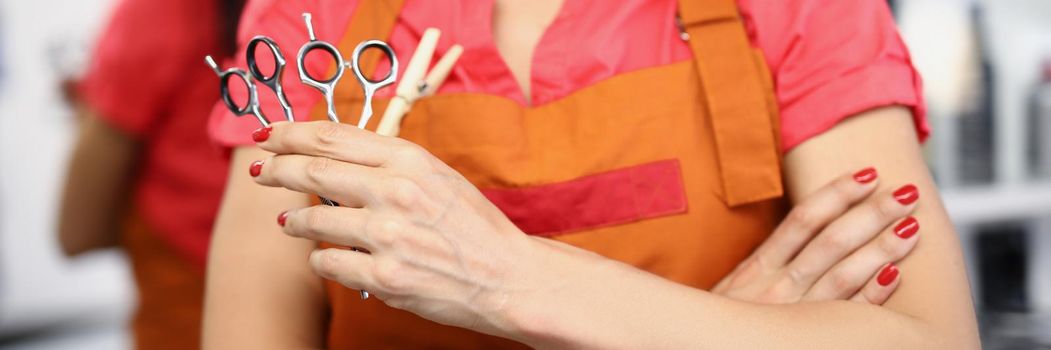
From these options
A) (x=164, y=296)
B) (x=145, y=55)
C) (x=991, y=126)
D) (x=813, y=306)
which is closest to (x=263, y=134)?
(x=813, y=306)

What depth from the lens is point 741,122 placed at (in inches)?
41.8

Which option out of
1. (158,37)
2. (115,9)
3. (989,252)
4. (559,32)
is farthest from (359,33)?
(989,252)

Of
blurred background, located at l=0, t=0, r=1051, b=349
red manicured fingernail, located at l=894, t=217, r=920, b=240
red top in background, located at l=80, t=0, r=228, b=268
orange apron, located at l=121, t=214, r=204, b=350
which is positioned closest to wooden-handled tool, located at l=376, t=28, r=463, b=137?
red manicured fingernail, located at l=894, t=217, r=920, b=240

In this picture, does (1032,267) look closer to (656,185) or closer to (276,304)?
(656,185)

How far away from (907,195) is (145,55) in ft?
4.43

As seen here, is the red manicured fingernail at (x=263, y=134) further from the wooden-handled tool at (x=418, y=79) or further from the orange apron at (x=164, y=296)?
the orange apron at (x=164, y=296)

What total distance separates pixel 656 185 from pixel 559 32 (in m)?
0.19

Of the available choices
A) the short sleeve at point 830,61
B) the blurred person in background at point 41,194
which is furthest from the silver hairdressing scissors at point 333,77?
the blurred person in background at point 41,194

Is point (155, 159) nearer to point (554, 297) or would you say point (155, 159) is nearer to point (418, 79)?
point (418, 79)

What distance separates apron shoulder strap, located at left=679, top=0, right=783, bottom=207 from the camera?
1061 millimetres

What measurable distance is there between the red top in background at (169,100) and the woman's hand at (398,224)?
1.10 m

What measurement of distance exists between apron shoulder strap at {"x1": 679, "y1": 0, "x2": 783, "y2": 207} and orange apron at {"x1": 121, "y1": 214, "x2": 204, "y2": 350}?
1.22 meters

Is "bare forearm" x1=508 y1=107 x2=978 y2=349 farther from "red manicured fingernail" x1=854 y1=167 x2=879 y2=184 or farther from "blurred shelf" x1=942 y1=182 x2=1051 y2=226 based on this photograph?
"blurred shelf" x1=942 y1=182 x2=1051 y2=226

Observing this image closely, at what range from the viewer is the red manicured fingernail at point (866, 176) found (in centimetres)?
103
